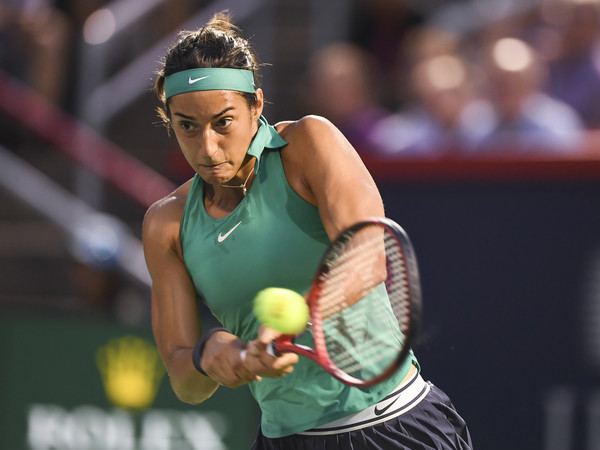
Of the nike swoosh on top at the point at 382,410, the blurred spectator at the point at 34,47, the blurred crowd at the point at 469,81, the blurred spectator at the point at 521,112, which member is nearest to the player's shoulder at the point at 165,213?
the nike swoosh on top at the point at 382,410

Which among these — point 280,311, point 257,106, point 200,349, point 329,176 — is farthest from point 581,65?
point 280,311

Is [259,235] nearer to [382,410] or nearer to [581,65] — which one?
[382,410]

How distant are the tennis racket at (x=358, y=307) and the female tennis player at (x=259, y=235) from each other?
15 centimetres

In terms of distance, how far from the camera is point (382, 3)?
23.9 feet

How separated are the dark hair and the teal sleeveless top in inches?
7.7

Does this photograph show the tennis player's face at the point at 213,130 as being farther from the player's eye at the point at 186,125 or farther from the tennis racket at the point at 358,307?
the tennis racket at the point at 358,307

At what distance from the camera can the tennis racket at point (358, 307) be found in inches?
99.2

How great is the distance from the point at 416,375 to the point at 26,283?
4701 mm

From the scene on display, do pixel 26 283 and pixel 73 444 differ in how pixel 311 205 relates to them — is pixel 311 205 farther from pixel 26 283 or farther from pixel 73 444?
pixel 26 283

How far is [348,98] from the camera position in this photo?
20.4ft

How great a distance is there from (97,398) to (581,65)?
3166mm

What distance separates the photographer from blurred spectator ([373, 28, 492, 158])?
18.6 ft

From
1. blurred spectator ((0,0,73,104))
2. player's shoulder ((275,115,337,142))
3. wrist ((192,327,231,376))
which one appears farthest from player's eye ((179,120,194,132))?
blurred spectator ((0,0,73,104))

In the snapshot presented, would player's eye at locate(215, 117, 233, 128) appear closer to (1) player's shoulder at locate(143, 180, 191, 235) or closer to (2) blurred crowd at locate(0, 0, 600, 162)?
(1) player's shoulder at locate(143, 180, 191, 235)
